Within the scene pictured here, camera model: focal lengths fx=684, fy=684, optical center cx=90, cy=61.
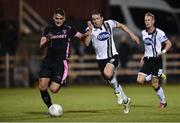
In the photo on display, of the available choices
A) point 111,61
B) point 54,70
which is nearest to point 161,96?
point 111,61

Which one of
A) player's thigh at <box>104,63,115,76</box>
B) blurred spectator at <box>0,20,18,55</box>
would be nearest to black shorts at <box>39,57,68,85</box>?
player's thigh at <box>104,63,115,76</box>

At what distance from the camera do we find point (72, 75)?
29.4 meters

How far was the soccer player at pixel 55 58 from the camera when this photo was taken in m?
15.1

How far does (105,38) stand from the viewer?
1596cm

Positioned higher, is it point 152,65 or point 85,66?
point 152,65

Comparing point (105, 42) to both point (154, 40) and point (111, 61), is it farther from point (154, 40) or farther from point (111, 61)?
point (154, 40)

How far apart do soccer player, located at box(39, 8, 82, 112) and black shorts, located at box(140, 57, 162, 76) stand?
2577 mm

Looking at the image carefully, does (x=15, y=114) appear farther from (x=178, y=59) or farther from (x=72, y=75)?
(x=178, y=59)

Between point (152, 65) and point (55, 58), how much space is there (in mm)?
2883

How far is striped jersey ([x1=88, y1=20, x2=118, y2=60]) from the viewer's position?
15.9 m

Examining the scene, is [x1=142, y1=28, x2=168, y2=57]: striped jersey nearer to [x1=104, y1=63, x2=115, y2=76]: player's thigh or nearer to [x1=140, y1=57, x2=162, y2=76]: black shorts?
[x1=140, y1=57, x2=162, y2=76]: black shorts

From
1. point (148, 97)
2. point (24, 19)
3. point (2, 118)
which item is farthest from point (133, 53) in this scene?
point (2, 118)

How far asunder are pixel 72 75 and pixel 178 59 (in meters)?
4.91

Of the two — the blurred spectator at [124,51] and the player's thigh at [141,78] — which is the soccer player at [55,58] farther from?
the blurred spectator at [124,51]
